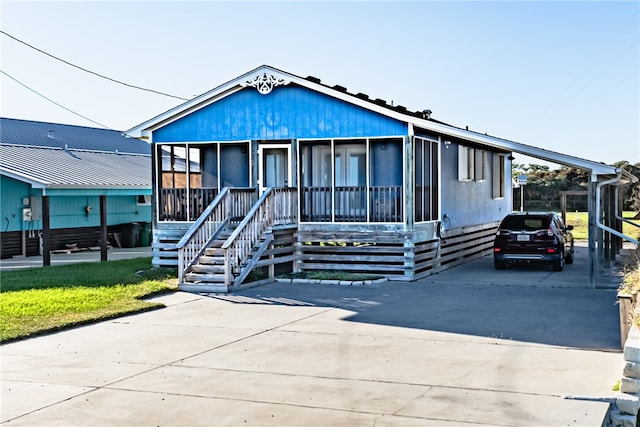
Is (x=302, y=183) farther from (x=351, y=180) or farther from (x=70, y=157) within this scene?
(x=70, y=157)

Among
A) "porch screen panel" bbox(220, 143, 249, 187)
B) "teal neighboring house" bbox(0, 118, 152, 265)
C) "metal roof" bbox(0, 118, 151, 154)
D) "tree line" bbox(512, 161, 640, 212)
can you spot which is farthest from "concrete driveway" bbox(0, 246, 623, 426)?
"tree line" bbox(512, 161, 640, 212)

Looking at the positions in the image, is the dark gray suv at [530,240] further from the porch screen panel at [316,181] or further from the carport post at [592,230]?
the porch screen panel at [316,181]

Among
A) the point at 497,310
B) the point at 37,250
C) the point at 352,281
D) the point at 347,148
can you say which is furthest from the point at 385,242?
the point at 37,250

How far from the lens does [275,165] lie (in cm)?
2058

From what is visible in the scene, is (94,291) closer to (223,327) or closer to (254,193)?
(223,327)

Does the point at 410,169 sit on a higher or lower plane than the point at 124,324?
higher

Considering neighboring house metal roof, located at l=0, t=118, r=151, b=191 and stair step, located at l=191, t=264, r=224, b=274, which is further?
neighboring house metal roof, located at l=0, t=118, r=151, b=191

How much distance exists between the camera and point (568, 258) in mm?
21688

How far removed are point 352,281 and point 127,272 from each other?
5411 millimetres

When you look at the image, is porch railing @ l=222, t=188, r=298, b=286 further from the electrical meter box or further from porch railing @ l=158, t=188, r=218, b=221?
the electrical meter box

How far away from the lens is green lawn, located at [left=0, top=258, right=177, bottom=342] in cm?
1197

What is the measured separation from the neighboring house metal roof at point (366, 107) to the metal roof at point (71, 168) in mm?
4073

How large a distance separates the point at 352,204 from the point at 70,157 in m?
14.4

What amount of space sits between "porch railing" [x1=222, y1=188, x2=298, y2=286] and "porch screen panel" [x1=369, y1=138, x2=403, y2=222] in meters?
2.04
